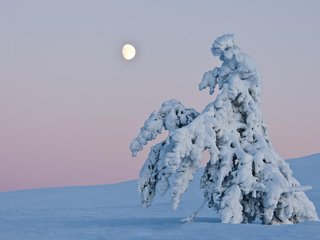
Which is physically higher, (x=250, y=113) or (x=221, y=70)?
(x=221, y=70)

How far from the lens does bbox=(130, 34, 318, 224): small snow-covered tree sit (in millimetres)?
18422

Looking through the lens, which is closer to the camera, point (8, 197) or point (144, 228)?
point (144, 228)

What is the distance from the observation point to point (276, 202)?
60.6 feet

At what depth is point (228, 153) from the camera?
19.1 metres

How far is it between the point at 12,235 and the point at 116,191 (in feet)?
141

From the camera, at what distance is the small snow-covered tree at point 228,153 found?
18.4 meters

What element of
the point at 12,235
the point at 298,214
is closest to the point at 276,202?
the point at 298,214

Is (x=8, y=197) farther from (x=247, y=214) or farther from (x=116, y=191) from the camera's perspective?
(x=247, y=214)

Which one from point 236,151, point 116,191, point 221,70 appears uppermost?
point 221,70

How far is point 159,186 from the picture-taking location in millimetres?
19234

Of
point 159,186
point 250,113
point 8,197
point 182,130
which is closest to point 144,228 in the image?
point 159,186

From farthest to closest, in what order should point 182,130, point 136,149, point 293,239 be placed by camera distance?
1. point 136,149
2. point 182,130
3. point 293,239

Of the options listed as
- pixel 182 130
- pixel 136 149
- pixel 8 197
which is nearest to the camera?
pixel 182 130

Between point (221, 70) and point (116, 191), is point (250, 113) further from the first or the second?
point (116, 191)
